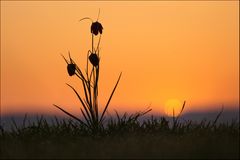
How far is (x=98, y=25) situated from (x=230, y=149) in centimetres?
416

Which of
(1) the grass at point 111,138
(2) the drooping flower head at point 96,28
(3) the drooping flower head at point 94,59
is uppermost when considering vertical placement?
(2) the drooping flower head at point 96,28

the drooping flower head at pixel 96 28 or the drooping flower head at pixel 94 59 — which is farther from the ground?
the drooping flower head at pixel 96 28

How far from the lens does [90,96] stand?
30.6 ft

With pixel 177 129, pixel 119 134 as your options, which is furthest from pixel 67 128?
pixel 177 129

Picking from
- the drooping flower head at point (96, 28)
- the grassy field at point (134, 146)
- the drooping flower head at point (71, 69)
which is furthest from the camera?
the drooping flower head at point (96, 28)

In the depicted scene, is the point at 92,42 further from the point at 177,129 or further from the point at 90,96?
the point at 177,129

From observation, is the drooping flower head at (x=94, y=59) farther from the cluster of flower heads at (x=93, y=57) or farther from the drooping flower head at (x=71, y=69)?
the drooping flower head at (x=71, y=69)

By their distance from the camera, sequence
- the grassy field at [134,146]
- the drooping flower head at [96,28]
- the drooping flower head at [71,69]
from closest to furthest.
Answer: the grassy field at [134,146] → the drooping flower head at [71,69] → the drooping flower head at [96,28]

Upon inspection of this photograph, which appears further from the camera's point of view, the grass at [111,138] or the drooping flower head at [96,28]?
the drooping flower head at [96,28]

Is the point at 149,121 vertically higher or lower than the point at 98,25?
lower

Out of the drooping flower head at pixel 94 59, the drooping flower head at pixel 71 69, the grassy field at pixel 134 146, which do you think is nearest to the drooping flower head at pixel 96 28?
the drooping flower head at pixel 94 59

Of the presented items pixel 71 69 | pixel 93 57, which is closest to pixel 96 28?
pixel 93 57

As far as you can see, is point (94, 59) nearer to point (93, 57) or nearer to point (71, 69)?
point (93, 57)

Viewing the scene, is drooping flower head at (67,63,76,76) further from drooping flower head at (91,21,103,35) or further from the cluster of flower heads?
drooping flower head at (91,21,103,35)
